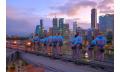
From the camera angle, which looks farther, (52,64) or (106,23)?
(52,64)

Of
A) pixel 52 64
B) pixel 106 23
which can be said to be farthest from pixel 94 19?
pixel 52 64

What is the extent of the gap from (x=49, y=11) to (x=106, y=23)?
0.42 meters

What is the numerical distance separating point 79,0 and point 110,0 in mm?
221

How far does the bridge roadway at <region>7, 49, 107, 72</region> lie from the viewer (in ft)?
5.24

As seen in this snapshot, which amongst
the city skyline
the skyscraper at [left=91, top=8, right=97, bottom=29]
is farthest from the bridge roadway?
the skyscraper at [left=91, top=8, right=97, bottom=29]

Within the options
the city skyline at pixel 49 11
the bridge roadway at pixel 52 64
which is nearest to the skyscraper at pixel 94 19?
the city skyline at pixel 49 11

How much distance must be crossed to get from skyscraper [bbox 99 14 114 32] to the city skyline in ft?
0.13

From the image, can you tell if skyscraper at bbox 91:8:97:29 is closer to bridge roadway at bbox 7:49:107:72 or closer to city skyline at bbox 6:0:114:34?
city skyline at bbox 6:0:114:34

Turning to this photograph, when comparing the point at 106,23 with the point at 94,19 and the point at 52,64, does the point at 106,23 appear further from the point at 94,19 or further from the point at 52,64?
the point at 52,64

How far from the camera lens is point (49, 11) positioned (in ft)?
5.33

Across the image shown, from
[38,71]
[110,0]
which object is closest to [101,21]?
[110,0]

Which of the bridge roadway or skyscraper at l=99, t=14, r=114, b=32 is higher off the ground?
skyscraper at l=99, t=14, r=114, b=32

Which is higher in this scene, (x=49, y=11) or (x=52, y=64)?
(x=49, y=11)

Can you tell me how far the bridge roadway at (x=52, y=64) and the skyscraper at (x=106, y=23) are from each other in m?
0.30
